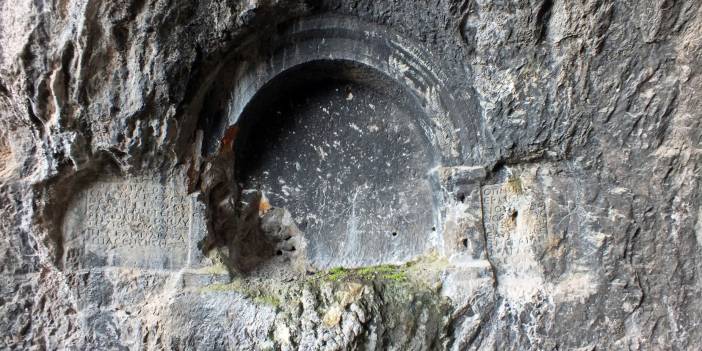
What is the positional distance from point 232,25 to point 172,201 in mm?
856

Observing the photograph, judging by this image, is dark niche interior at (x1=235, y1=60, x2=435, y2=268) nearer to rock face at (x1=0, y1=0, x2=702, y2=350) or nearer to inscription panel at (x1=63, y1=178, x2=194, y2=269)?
rock face at (x1=0, y1=0, x2=702, y2=350)

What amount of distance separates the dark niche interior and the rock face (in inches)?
3.7

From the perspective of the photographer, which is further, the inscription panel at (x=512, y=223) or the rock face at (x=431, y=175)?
the inscription panel at (x=512, y=223)

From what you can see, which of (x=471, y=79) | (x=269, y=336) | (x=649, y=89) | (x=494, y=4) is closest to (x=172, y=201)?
(x=269, y=336)

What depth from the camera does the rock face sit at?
1935 millimetres

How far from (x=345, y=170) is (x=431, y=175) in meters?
0.45

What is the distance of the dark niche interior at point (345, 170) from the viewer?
2.42 metres

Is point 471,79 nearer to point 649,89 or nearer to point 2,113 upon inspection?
point 649,89

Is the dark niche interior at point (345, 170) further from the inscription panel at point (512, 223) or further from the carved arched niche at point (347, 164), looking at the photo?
the inscription panel at point (512, 223)

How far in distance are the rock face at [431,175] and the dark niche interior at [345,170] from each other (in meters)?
0.09

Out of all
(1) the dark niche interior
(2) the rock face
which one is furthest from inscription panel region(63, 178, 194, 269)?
(1) the dark niche interior

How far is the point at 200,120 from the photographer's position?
216 cm

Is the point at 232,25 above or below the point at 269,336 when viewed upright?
above

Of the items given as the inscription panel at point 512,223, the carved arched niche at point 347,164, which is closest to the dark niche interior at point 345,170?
the carved arched niche at point 347,164
